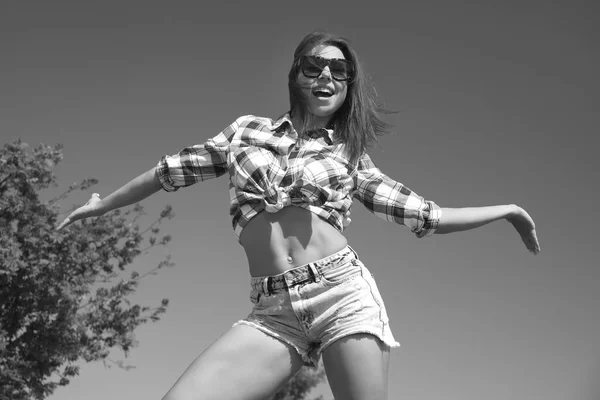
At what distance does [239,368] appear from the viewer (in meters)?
2.81

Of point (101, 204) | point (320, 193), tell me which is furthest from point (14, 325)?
point (320, 193)

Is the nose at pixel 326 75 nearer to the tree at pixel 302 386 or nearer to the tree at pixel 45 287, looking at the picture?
the tree at pixel 45 287

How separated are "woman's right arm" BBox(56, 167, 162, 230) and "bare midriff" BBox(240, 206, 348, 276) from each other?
593 mm

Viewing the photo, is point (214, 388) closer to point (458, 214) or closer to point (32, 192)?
point (458, 214)

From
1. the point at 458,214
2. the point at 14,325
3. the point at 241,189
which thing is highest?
the point at 241,189

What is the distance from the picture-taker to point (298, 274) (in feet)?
9.59

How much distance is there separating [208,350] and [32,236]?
34.9 feet

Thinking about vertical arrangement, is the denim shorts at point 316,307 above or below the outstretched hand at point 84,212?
below

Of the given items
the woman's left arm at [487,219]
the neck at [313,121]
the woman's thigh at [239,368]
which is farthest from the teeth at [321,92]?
the woman's thigh at [239,368]

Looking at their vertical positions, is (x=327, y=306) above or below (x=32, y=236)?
below

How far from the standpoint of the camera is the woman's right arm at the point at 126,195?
334 centimetres

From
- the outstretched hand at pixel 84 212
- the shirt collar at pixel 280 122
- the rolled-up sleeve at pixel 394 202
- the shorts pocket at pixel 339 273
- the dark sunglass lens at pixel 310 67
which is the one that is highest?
the dark sunglass lens at pixel 310 67

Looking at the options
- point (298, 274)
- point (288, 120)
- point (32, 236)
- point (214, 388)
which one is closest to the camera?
point (214, 388)

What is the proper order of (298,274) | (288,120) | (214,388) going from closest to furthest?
(214,388), (298,274), (288,120)
